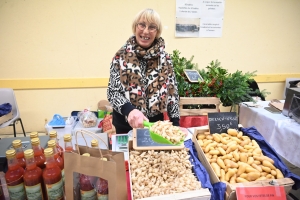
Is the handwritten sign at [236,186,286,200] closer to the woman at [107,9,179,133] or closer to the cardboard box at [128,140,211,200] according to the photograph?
the cardboard box at [128,140,211,200]

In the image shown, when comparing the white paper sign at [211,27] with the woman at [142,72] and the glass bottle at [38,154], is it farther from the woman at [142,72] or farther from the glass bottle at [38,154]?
the glass bottle at [38,154]

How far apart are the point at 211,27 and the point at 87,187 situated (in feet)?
10.6

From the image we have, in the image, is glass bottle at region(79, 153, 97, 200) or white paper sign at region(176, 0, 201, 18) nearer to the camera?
glass bottle at region(79, 153, 97, 200)

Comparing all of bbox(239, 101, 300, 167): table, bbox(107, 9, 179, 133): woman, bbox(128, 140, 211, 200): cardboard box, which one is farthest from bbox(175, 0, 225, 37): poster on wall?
bbox(128, 140, 211, 200): cardboard box

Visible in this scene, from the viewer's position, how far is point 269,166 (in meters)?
1.11

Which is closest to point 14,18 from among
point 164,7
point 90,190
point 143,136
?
point 164,7

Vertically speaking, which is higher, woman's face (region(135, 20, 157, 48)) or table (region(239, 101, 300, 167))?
woman's face (region(135, 20, 157, 48))

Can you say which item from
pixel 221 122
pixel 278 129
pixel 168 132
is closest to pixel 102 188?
pixel 168 132

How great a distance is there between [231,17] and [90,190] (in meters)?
3.47

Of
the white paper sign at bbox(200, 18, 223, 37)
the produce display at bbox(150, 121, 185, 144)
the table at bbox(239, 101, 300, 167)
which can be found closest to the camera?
the produce display at bbox(150, 121, 185, 144)

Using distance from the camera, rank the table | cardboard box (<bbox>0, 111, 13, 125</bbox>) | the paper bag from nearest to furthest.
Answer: the paper bag
the table
cardboard box (<bbox>0, 111, 13, 125</bbox>)

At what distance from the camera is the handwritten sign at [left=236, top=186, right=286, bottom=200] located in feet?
3.04

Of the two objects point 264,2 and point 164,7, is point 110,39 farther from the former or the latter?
point 264,2

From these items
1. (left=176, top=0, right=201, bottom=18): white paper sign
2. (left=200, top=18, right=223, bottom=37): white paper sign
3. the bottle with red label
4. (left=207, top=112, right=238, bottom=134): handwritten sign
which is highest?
(left=176, top=0, right=201, bottom=18): white paper sign
